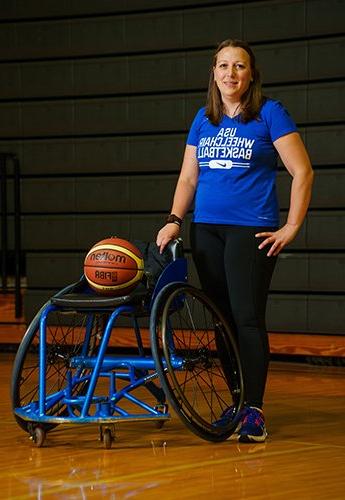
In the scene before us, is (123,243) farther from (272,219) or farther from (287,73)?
(287,73)

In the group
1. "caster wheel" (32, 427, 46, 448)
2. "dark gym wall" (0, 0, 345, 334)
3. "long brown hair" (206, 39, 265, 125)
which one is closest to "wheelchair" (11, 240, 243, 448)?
"caster wheel" (32, 427, 46, 448)

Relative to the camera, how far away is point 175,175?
618 centimetres

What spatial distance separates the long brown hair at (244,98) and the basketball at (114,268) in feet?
1.62

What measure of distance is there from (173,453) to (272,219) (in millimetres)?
781

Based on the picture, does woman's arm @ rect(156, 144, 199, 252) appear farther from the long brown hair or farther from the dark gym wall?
the dark gym wall

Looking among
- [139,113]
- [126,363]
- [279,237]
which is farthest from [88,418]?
[139,113]

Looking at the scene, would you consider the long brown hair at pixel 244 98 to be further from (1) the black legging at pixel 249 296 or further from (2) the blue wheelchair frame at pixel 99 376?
(2) the blue wheelchair frame at pixel 99 376

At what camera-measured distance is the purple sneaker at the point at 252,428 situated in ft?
11.5

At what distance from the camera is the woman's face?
3.55m

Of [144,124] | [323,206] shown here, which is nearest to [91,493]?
[323,206]

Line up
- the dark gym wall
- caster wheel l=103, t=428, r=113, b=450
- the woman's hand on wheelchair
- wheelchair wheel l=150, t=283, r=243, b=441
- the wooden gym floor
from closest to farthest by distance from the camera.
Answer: the wooden gym floor, wheelchair wheel l=150, t=283, r=243, b=441, caster wheel l=103, t=428, r=113, b=450, the woman's hand on wheelchair, the dark gym wall

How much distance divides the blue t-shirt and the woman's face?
0.29ft

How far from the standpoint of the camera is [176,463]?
10.4 ft


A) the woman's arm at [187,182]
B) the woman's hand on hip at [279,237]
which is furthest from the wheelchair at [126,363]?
the woman's hand on hip at [279,237]
